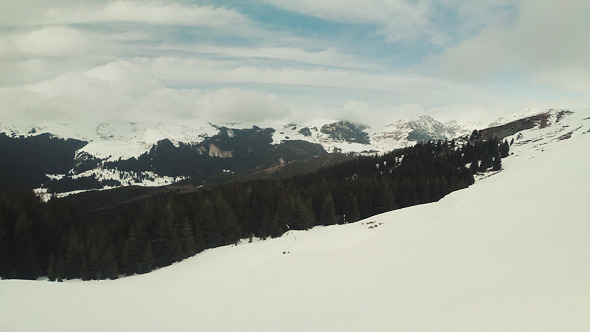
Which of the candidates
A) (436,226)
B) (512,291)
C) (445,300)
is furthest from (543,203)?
(445,300)

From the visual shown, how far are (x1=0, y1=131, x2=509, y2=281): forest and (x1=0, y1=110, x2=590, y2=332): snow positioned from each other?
1278 inches

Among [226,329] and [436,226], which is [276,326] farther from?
[436,226]

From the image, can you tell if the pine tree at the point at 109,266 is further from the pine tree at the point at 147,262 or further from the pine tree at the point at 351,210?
the pine tree at the point at 351,210

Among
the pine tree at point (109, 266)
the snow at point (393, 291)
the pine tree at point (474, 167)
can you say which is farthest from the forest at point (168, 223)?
the snow at point (393, 291)

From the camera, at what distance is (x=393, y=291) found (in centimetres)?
1241

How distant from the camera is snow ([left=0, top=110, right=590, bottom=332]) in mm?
9742

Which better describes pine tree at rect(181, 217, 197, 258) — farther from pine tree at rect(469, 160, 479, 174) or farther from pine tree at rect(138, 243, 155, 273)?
pine tree at rect(469, 160, 479, 174)

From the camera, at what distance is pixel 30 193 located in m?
71.9

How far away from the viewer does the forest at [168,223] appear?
46.5 metres

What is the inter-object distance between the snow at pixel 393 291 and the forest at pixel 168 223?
3246 cm

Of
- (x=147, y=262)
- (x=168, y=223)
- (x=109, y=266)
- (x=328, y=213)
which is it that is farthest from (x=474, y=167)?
(x=109, y=266)

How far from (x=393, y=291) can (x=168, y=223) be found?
4531 cm

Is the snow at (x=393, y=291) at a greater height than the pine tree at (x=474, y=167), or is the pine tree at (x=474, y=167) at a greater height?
the snow at (x=393, y=291)

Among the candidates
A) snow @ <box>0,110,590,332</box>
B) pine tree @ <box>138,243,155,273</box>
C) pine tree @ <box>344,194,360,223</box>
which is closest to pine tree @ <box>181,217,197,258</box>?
pine tree @ <box>138,243,155,273</box>
